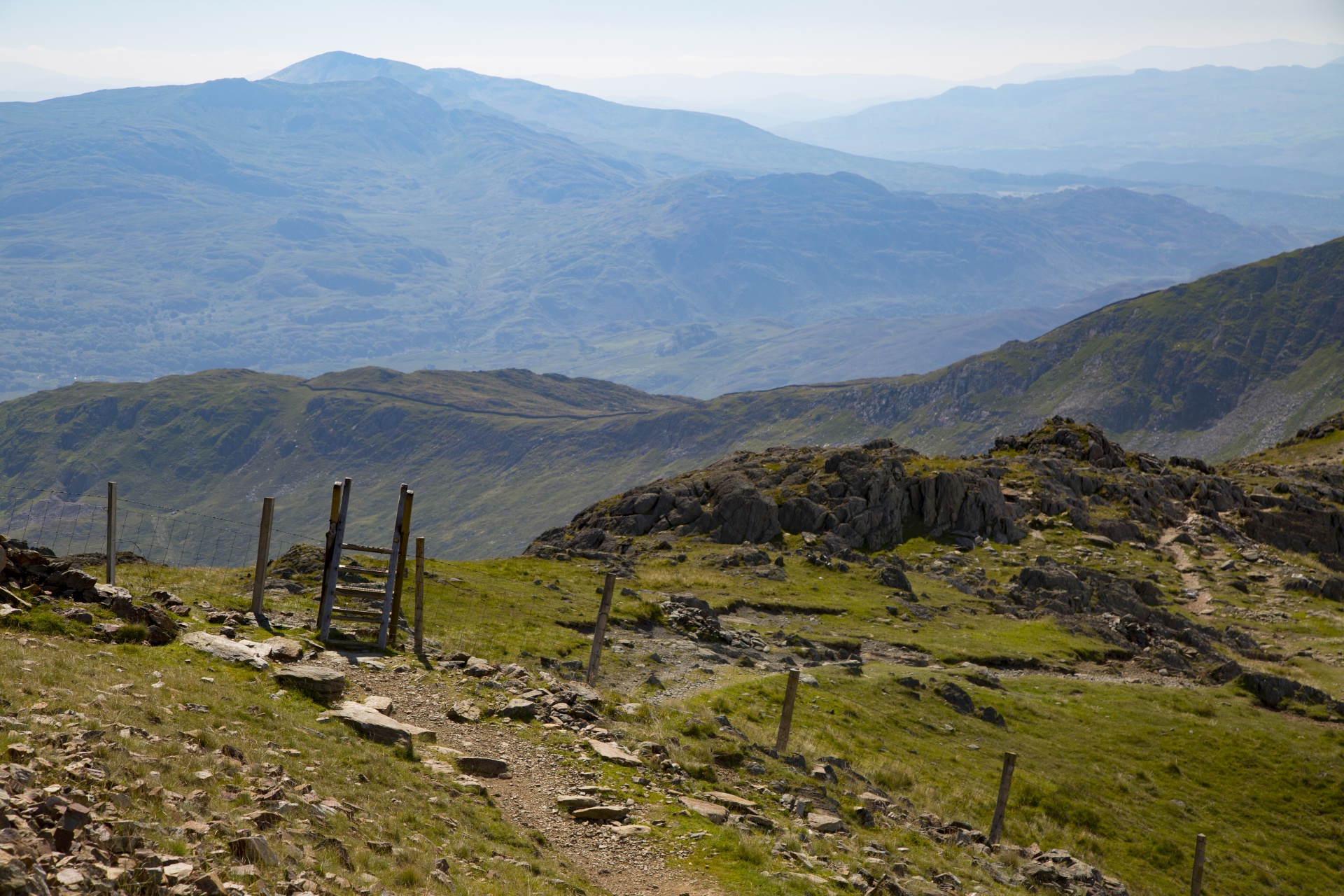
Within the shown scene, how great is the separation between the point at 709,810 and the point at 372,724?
7661 millimetres

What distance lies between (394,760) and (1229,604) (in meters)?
78.1

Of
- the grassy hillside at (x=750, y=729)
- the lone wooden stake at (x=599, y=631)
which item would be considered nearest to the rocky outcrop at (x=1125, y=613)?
the grassy hillside at (x=750, y=729)

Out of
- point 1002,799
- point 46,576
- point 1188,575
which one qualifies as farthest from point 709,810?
point 1188,575

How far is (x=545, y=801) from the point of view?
21125 millimetres

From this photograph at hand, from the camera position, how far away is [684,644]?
47.5 m

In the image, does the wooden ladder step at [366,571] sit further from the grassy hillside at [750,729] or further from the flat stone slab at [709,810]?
the flat stone slab at [709,810]

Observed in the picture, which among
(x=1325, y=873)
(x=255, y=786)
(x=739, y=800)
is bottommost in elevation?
(x=1325, y=873)

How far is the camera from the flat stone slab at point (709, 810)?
2180 cm

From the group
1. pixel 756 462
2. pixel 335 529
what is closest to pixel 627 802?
pixel 335 529

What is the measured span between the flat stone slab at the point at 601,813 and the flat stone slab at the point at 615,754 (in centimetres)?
285

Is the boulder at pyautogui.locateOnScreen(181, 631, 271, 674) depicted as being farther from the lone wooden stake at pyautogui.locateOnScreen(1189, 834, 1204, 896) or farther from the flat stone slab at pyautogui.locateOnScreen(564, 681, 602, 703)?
the lone wooden stake at pyautogui.locateOnScreen(1189, 834, 1204, 896)

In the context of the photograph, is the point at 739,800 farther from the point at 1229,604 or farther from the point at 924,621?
the point at 1229,604

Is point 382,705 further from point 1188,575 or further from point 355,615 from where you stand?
point 1188,575

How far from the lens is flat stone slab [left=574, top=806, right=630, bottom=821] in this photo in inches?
811
